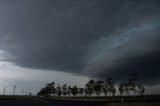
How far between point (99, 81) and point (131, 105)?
137778 mm

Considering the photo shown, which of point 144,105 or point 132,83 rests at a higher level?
point 132,83

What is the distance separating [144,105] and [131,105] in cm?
347

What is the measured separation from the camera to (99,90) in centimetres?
17025

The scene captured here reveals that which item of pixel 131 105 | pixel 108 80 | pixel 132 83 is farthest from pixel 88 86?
pixel 131 105

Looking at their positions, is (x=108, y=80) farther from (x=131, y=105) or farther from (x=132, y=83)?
(x=131, y=105)

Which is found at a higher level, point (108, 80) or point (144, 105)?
point (108, 80)

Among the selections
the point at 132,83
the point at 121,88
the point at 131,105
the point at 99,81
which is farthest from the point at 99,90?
the point at 131,105

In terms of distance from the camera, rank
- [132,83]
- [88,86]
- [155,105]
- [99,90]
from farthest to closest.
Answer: [88,86], [99,90], [132,83], [155,105]

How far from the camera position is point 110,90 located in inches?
6403

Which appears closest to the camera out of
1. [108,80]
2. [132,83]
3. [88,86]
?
[132,83]

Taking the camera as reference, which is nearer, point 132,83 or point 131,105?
point 131,105

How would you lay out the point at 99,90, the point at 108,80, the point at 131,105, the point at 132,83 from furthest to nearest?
1. the point at 99,90
2. the point at 108,80
3. the point at 132,83
4. the point at 131,105

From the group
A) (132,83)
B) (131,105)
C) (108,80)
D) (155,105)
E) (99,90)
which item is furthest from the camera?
(99,90)

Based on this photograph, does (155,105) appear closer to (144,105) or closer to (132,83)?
(144,105)
